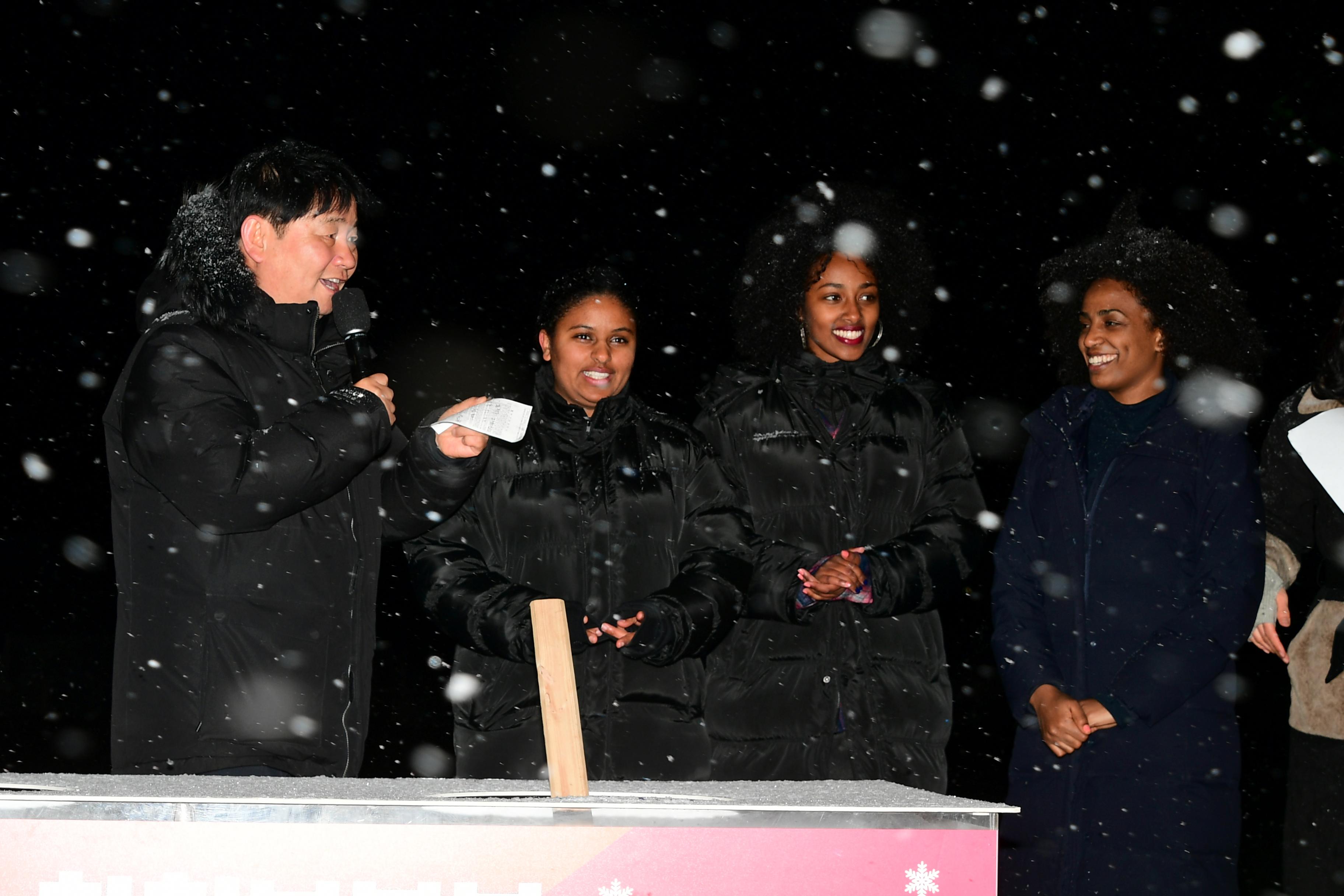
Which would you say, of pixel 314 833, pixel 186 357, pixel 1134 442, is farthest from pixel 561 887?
pixel 1134 442

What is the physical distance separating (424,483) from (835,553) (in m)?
1.23

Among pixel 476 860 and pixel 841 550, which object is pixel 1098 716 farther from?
pixel 476 860

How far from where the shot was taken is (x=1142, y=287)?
3420 mm

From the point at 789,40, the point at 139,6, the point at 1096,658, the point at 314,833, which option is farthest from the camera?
the point at 789,40

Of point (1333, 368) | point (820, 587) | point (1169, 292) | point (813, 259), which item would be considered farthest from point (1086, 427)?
point (813, 259)

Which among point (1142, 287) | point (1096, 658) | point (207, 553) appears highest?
point (1142, 287)

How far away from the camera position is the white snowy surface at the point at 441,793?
144 centimetres

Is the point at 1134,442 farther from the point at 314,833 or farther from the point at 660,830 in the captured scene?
the point at 314,833

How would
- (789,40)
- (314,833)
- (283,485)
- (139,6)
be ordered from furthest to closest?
(789,40) → (139,6) → (283,485) → (314,833)

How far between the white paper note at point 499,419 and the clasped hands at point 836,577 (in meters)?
1.25

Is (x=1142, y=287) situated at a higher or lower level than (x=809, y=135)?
lower

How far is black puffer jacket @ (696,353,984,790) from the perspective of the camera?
3137mm

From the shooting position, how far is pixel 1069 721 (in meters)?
2.94

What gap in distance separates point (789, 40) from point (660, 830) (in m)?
7.21
